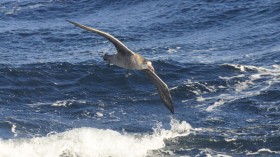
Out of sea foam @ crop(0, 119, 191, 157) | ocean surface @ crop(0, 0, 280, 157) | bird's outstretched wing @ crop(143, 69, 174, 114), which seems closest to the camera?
bird's outstretched wing @ crop(143, 69, 174, 114)

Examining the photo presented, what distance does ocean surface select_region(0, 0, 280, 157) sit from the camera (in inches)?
1142

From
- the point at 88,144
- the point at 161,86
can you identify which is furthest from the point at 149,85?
the point at 161,86

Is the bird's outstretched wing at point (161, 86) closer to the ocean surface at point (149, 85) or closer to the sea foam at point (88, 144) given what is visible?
the ocean surface at point (149, 85)

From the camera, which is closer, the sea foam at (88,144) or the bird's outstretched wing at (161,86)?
the bird's outstretched wing at (161,86)

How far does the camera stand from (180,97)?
34969 millimetres

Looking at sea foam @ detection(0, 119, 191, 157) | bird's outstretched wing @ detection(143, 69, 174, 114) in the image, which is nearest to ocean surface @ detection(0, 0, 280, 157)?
sea foam @ detection(0, 119, 191, 157)

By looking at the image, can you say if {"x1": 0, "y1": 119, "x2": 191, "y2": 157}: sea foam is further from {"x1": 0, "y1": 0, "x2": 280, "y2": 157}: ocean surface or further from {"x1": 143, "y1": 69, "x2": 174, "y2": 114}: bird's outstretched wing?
{"x1": 143, "y1": 69, "x2": 174, "y2": 114}: bird's outstretched wing

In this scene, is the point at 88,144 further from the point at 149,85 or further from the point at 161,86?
the point at 149,85

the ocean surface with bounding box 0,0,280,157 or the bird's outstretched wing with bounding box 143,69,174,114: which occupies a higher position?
the bird's outstretched wing with bounding box 143,69,174,114

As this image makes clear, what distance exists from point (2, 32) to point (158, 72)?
58.0 ft

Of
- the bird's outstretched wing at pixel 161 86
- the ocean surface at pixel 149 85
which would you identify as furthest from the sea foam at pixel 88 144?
the bird's outstretched wing at pixel 161 86

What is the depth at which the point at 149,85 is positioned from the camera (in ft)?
121

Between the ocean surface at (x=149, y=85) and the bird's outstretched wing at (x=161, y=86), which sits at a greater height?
the bird's outstretched wing at (x=161, y=86)

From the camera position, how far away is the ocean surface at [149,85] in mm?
29016
